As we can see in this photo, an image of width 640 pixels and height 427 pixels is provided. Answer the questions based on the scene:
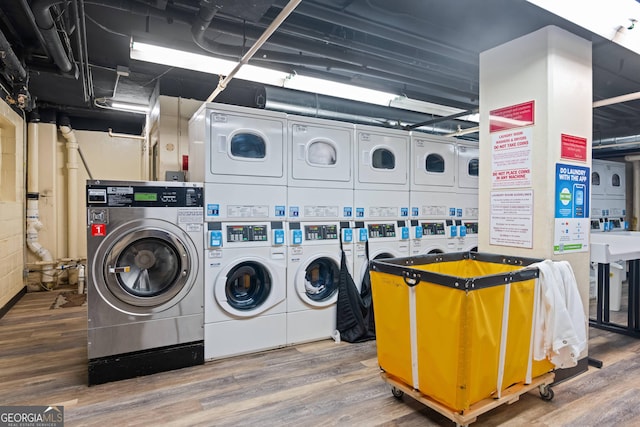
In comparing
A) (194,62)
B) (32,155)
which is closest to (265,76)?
(194,62)

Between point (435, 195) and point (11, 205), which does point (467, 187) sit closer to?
point (435, 195)

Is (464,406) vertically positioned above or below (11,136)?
below

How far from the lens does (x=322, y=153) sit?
3521 mm

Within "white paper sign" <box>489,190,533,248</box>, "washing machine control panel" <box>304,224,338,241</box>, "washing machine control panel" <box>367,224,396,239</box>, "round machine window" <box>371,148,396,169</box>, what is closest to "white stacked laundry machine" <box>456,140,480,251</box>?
"round machine window" <box>371,148,396,169</box>

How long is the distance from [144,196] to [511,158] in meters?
2.78

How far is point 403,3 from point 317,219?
6.45 ft

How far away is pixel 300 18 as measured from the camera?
299 centimetres

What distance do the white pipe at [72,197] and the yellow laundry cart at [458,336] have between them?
5579 millimetres

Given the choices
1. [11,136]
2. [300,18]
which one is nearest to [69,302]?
[11,136]

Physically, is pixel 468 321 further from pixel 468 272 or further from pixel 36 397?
pixel 36 397

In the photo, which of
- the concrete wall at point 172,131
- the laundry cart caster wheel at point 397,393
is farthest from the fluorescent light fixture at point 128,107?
the laundry cart caster wheel at point 397,393

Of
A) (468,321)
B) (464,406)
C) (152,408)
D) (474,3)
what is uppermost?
(474,3)

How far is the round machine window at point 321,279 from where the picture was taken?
11.5ft

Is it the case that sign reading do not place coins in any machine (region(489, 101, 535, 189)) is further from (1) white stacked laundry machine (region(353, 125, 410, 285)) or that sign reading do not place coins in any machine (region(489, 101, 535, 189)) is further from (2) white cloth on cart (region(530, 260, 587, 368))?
(1) white stacked laundry machine (region(353, 125, 410, 285))
